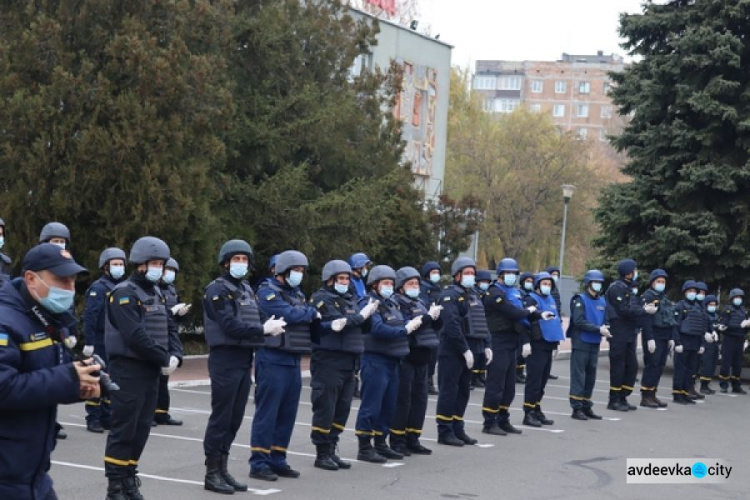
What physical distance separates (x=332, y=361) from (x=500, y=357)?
147 inches

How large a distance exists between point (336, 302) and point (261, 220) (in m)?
12.6

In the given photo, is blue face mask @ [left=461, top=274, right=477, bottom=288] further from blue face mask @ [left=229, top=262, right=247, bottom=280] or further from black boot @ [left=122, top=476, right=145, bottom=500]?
black boot @ [left=122, top=476, right=145, bottom=500]

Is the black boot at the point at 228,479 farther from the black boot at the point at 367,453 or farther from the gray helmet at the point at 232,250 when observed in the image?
the black boot at the point at 367,453

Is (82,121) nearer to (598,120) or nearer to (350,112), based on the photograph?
(350,112)

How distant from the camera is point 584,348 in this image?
16797 mm

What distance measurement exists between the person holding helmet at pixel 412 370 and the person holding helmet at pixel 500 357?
1.85m

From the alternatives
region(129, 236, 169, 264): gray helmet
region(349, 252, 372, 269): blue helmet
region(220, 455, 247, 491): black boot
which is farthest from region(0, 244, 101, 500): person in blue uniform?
region(349, 252, 372, 269): blue helmet

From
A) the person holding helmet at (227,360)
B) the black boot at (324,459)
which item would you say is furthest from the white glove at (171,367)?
the black boot at (324,459)

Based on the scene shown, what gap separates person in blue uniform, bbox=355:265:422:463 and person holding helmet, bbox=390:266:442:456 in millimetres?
233

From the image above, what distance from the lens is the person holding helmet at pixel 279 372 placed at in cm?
1066

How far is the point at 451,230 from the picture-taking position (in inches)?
1203

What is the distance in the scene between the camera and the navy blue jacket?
5.19m

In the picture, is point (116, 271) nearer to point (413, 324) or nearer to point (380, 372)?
point (380, 372)

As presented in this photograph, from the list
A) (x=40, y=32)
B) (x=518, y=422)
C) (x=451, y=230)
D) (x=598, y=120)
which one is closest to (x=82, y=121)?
(x=40, y=32)
